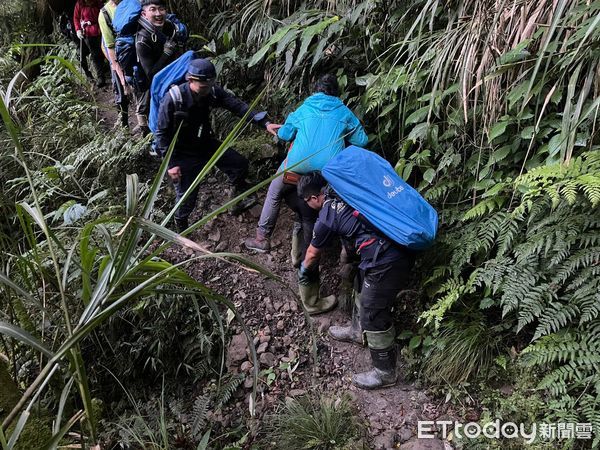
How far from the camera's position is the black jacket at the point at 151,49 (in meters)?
4.63

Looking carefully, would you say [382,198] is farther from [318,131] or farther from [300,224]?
[300,224]

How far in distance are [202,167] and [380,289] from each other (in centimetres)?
216

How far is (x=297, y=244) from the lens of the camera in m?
4.51

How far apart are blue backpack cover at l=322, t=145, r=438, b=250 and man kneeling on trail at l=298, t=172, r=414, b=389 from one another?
156 millimetres

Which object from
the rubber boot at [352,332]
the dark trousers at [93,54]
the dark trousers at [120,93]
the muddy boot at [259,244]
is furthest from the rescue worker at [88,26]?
the rubber boot at [352,332]

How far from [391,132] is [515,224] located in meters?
1.55

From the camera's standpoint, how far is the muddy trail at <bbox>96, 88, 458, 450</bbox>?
338cm

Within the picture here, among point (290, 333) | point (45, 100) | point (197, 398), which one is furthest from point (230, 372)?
point (45, 100)

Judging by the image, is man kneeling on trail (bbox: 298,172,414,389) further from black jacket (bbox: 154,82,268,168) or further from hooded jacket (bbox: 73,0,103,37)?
hooded jacket (bbox: 73,0,103,37)

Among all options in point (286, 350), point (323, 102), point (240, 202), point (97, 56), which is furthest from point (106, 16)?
point (286, 350)

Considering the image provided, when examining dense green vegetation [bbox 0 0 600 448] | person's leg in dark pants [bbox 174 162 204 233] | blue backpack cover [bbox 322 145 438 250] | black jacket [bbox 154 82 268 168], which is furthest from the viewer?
person's leg in dark pants [bbox 174 162 204 233]

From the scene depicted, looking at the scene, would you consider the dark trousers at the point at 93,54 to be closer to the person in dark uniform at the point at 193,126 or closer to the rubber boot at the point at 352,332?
the person in dark uniform at the point at 193,126

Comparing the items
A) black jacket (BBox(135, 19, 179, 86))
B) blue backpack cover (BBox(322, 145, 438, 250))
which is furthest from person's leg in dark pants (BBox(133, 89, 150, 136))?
blue backpack cover (BBox(322, 145, 438, 250))

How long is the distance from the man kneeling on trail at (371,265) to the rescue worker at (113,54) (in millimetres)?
3014
